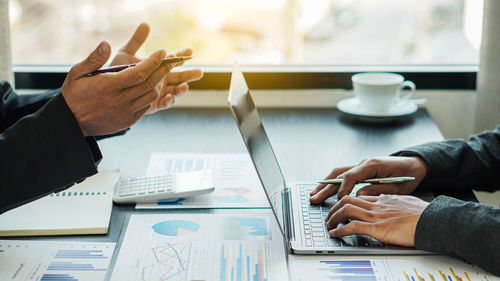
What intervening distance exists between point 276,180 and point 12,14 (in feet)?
3.69

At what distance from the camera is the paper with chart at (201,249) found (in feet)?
2.71

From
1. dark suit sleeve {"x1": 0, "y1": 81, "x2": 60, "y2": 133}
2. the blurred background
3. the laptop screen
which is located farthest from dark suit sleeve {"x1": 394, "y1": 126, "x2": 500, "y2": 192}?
the blurred background

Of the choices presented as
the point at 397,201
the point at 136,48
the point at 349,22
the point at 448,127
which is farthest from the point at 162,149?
the point at 349,22

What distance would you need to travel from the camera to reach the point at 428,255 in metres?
0.87

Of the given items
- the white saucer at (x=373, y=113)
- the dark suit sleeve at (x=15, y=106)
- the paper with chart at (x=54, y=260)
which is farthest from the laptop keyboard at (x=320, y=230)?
the dark suit sleeve at (x=15, y=106)

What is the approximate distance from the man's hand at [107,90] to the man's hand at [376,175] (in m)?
0.36

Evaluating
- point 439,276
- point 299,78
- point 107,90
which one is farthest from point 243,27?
point 439,276

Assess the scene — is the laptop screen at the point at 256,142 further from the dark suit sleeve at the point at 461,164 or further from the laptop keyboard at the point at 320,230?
the dark suit sleeve at the point at 461,164

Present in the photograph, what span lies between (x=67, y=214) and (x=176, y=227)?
0.66 feet

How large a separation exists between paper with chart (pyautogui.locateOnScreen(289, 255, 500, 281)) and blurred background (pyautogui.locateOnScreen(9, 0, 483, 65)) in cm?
242

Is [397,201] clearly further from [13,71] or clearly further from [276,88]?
[13,71]

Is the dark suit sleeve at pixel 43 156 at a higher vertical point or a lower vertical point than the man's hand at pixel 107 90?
lower

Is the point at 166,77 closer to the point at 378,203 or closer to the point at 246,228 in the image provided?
the point at 246,228

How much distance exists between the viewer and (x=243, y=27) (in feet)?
11.5
